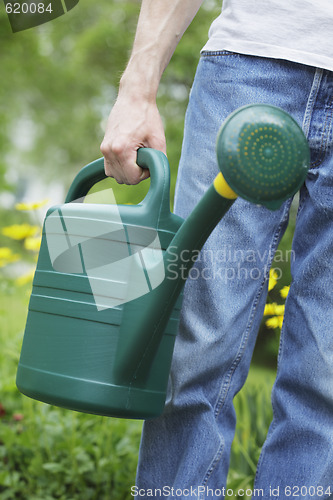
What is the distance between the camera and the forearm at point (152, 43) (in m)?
1.04

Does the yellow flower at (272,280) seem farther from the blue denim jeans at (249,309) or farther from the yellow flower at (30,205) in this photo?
the yellow flower at (30,205)

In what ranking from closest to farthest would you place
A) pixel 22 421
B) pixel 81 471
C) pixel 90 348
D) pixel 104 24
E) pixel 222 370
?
pixel 90 348
pixel 222 370
pixel 81 471
pixel 22 421
pixel 104 24

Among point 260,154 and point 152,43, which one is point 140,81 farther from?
point 260,154

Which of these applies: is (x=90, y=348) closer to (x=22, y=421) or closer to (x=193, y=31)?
(x=22, y=421)

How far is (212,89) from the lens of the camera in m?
1.07

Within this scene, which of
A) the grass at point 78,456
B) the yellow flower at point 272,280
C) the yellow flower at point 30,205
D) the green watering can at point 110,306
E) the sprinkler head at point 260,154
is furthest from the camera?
the yellow flower at point 30,205

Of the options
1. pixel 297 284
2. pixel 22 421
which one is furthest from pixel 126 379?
pixel 22 421

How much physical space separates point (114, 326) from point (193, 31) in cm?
492

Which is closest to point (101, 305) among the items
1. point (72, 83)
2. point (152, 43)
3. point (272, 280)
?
point (152, 43)

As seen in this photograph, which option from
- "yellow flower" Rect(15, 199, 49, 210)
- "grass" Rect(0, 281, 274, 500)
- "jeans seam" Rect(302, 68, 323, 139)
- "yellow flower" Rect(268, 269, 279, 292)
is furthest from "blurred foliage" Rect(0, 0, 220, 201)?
"jeans seam" Rect(302, 68, 323, 139)

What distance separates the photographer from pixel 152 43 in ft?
3.48

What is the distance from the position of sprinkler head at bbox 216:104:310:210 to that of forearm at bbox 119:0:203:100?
1.03ft

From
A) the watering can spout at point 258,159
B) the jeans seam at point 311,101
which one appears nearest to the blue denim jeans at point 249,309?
the jeans seam at point 311,101

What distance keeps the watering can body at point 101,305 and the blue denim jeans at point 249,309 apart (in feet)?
0.23
